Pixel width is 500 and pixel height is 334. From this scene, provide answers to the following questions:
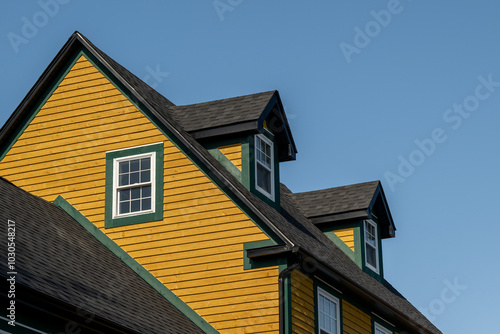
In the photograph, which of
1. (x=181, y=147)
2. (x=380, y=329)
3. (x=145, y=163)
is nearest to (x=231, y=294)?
(x=181, y=147)

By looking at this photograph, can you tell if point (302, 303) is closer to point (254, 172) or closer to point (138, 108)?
point (254, 172)

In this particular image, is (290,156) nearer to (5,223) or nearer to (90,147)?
(90,147)

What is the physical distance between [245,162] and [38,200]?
Answer: 4588 millimetres

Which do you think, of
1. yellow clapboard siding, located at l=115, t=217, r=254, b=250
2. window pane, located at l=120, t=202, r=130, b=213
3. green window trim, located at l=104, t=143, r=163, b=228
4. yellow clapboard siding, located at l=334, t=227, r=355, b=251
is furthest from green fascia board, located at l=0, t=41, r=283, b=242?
yellow clapboard siding, located at l=334, t=227, r=355, b=251

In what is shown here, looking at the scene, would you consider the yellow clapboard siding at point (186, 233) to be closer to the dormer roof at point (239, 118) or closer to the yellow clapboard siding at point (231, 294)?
the yellow clapboard siding at point (231, 294)

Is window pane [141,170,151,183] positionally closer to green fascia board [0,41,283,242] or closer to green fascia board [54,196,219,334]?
green fascia board [0,41,283,242]

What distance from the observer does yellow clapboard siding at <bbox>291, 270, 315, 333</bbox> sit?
16.9 meters

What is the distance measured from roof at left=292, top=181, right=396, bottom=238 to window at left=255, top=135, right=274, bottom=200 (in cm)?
425

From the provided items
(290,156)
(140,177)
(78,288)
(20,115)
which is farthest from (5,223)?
(290,156)

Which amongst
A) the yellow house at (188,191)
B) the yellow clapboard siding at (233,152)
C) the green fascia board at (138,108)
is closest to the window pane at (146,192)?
the yellow house at (188,191)

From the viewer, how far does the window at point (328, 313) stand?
18.2 metres

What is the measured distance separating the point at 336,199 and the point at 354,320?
5.31m

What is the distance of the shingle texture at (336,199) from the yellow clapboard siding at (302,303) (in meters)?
5.95

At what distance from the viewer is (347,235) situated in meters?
23.4
